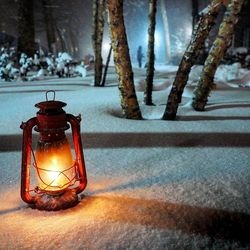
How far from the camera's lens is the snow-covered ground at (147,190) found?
2.11 m

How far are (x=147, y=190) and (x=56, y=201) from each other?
2.34 feet

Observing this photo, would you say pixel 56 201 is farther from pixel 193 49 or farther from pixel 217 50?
pixel 217 50

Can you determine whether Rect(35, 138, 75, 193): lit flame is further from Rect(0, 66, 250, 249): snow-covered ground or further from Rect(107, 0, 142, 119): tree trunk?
Rect(107, 0, 142, 119): tree trunk

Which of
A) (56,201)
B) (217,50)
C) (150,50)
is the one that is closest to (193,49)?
(217,50)

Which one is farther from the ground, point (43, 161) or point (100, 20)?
point (100, 20)

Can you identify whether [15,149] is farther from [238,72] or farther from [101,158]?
[238,72]

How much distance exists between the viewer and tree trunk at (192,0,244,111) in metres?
5.04

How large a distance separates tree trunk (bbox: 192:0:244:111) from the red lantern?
340 cm

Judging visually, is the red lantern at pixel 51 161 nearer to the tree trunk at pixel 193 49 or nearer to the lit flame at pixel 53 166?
the lit flame at pixel 53 166

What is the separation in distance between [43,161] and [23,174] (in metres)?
0.16

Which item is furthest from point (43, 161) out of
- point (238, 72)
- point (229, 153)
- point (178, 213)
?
point (238, 72)

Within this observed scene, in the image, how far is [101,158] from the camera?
11.3 feet

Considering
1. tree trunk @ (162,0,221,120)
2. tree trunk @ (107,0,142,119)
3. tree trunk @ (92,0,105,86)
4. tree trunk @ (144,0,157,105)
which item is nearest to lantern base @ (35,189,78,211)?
tree trunk @ (107,0,142,119)

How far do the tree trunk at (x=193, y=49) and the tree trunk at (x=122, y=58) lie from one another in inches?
19.8
